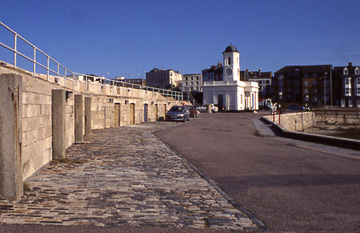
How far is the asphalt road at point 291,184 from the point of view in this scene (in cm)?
540

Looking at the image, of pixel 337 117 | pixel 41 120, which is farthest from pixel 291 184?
pixel 337 117

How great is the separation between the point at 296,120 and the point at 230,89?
26.1 meters

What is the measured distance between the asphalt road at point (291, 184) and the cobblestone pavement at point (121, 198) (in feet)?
1.79

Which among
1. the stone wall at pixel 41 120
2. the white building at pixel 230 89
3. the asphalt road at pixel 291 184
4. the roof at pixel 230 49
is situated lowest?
the asphalt road at pixel 291 184

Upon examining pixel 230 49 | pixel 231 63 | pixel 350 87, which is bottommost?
pixel 350 87

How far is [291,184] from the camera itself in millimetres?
7781

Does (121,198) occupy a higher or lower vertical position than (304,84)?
lower

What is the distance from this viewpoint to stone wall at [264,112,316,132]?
1554 inches

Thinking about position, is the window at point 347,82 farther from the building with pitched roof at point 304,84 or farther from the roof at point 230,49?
the roof at point 230,49

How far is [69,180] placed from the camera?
805 cm

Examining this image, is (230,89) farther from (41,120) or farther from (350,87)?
(41,120)

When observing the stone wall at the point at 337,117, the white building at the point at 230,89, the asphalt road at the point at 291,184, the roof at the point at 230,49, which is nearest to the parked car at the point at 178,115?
the asphalt road at the point at 291,184

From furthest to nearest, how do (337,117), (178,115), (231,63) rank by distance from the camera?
1. (231,63)
2. (337,117)
3. (178,115)

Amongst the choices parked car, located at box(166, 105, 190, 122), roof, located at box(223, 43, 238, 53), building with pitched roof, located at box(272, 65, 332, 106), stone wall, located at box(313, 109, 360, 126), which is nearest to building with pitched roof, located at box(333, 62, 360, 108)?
building with pitched roof, located at box(272, 65, 332, 106)
